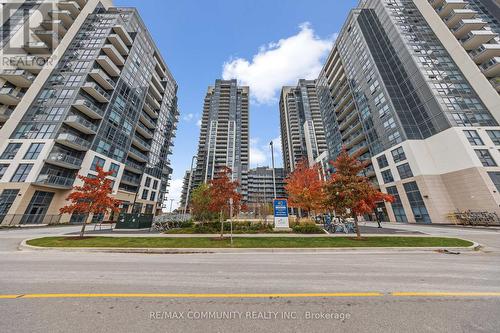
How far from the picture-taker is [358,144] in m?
45.2

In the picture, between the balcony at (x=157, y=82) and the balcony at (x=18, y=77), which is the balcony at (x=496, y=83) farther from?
the balcony at (x=18, y=77)

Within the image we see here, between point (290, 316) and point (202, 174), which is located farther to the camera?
point (202, 174)

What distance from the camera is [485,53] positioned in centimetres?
3488

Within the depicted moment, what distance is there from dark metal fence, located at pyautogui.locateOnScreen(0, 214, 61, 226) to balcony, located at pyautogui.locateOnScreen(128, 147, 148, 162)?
18338 millimetres

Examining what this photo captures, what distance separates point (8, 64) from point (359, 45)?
69.2 metres

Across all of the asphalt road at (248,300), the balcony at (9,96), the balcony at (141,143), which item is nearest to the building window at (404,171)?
the asphalt road at (248,300)

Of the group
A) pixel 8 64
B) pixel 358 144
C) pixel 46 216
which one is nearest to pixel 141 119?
pixel 8 64

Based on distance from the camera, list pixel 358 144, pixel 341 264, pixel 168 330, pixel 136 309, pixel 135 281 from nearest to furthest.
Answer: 1. pixel 168 330
2. pixel 136 309
3. pixel 135 281
4. pixel 341 264
5. pixel 358 144

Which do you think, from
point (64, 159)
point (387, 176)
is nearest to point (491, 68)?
point (387, 176)

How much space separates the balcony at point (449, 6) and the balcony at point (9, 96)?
82.6m

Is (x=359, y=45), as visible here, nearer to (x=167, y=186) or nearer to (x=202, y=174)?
(x=167, y=186)

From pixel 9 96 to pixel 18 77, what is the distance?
3.64 meters

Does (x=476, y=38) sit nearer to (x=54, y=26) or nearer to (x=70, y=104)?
(x=70, y=104)

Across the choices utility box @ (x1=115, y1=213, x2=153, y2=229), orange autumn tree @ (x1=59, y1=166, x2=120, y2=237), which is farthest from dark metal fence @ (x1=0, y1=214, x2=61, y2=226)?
orange autumn tree @ (x1=59, y1=166, x2=120, y2=237)
